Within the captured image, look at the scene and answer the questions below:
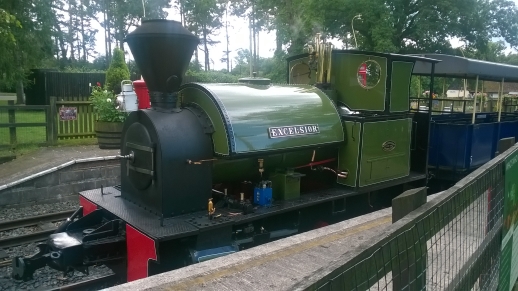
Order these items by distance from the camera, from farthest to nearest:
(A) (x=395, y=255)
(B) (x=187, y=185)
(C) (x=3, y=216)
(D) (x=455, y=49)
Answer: (D) (x=455, y=49) → (C) (x=3, y=216) → (B) (x=187, y=185) → (A) (x=395, y=255)

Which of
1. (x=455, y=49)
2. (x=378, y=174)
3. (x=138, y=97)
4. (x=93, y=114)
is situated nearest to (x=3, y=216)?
(x=138, y=97)

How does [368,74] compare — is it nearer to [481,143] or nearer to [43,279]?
[481,143]

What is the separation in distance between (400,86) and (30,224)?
5.93 meters

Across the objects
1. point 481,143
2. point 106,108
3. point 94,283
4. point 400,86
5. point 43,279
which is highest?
point 400,86

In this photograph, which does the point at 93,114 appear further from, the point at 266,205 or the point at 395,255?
the point at 395,255

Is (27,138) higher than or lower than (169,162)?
lower

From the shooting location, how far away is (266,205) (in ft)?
15.4

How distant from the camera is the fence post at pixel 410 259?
169 cm

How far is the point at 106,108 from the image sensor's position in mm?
10070

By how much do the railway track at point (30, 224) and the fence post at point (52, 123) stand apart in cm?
389

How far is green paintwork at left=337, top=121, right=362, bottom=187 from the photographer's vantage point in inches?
212

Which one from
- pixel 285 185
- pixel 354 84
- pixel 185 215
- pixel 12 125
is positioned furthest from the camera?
pixel 12 125

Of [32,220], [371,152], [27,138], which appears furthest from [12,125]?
[371,152]

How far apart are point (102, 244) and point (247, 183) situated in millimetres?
1710
